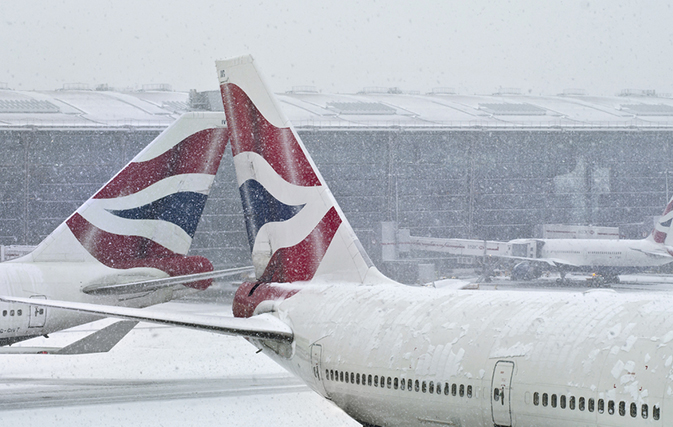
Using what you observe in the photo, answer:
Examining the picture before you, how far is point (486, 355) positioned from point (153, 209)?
43.3ft

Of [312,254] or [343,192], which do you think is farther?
[343,192]

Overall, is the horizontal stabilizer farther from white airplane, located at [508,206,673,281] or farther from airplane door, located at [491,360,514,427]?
white airplane, located at [508,206,673,281]

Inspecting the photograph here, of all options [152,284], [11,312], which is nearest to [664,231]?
[152,284]

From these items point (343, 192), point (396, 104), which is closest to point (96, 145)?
point (343, 192)

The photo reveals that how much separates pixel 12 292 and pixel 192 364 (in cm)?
536

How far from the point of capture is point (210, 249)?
60.0 meters

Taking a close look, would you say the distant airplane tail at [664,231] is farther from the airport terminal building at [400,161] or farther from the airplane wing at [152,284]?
the airplane wing at [152,284]

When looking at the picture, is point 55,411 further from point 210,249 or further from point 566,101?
point 566,101

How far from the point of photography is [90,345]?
693 inches

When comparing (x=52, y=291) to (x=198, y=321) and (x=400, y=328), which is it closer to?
(x=198, y=321)

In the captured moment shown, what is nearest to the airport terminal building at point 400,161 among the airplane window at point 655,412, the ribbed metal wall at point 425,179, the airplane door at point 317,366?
the ribbed metal wall at point 425,179

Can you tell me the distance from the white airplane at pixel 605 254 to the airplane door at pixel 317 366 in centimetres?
4430

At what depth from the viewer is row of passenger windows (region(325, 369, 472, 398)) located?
353 inches

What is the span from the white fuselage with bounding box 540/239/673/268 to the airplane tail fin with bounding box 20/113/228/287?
129 feet
